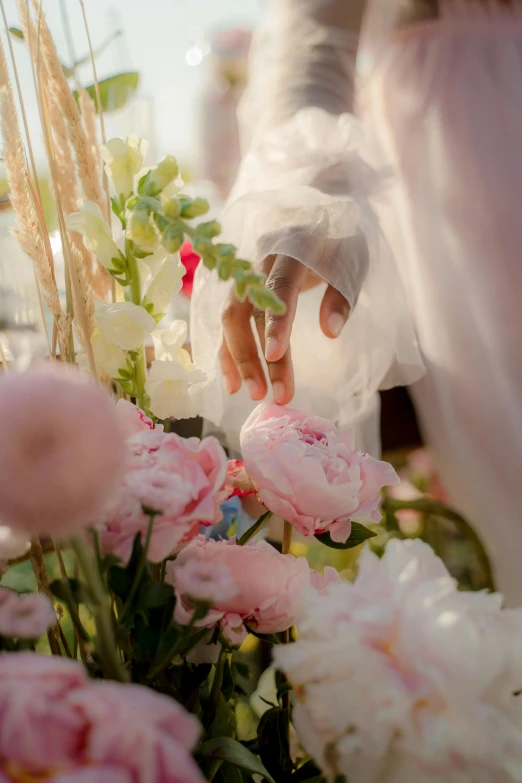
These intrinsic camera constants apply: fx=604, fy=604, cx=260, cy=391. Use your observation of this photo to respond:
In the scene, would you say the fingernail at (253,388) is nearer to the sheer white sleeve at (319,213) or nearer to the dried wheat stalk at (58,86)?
the sheer white sleeve at (319,213)

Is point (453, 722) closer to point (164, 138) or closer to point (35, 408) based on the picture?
point (35, 408)

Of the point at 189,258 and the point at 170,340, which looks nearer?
the point at 170,340

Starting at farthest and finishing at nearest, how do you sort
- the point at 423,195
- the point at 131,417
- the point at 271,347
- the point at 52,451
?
the point at 423,195 < the point at 271,347 < the point at 131,417 < the point at 52,451

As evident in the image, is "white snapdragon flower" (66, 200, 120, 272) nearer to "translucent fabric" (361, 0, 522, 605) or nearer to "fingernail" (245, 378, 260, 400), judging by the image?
"fingernail" (245, 378, 260, 400)

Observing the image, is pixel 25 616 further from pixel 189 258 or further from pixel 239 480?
pixel 189 258

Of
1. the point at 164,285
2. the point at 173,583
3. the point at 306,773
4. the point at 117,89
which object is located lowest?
the point at 306,773

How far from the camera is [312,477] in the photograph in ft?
0.77

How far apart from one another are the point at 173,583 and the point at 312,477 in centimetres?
7

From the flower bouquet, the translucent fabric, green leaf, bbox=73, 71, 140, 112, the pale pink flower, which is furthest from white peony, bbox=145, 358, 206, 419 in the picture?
the translucent fabric

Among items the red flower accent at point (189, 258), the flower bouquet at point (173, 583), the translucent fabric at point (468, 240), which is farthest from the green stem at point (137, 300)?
the translucent fabric at point (468, 240)

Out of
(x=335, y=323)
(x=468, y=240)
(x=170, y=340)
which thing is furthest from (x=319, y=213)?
(x=468, y=240)

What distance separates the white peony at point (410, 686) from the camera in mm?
173

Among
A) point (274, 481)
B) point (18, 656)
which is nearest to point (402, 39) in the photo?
point (274, 481)

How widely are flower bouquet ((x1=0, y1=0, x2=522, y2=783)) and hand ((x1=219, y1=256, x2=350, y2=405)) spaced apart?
0.08m
